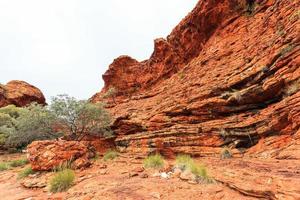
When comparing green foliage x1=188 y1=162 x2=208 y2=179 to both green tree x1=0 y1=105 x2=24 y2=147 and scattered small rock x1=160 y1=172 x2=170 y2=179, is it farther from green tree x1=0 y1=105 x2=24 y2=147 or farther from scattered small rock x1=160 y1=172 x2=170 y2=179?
green tree x1=0 y1=105 x2=24 y2=147

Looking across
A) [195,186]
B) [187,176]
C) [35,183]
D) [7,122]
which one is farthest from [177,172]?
[7,122]

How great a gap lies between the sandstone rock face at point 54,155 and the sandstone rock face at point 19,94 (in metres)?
25.9

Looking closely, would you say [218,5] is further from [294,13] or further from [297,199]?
[297,199]

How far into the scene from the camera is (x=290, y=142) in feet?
31.0

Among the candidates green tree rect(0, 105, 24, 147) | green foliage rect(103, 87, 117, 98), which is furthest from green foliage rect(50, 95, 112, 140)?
green foliage rect(103, 87, 117, 98)

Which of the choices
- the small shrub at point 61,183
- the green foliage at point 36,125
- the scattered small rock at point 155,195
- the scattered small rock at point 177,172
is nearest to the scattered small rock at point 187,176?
the scattered small rock at point 177,172

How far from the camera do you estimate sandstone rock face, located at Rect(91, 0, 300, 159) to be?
1092cm

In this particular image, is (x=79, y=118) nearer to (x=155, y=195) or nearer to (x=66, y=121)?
(x=66, y=121)

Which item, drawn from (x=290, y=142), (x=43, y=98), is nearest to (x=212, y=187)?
(x=290, y=142)

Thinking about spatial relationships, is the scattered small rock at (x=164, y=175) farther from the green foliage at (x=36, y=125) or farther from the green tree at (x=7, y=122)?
the green tree at (x=7, y=122)

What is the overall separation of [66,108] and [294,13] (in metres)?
16.2

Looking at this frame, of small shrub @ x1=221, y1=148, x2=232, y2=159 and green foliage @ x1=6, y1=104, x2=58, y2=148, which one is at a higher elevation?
green foliage @ x1=6, y1=104, x2=58, y2=148

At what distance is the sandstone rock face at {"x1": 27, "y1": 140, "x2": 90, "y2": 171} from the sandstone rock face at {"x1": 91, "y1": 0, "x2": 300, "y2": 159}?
3.67m

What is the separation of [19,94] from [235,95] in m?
33.2
